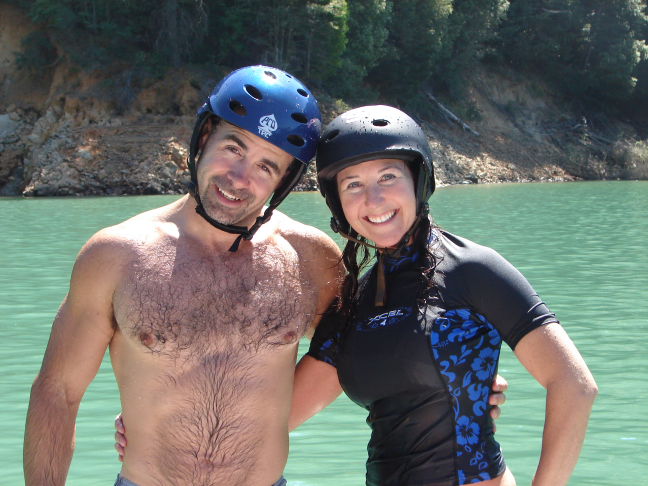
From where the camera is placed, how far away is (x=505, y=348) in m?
6.96

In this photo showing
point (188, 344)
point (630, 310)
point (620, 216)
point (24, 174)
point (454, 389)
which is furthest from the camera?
point (24, 174)

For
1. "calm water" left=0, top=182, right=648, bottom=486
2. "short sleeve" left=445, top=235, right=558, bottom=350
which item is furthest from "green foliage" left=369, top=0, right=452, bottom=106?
"short sleeve" left=445, top=235, right=558, bottom=350

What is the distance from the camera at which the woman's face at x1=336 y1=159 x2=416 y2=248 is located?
2609 millimetres

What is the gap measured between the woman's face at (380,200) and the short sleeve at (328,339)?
0.33 metres

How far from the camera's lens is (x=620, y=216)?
18547mm

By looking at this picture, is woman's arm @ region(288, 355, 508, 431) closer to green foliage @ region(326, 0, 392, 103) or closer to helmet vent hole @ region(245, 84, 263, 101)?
helmet vent hole @ region(245, 84, 263, 101)

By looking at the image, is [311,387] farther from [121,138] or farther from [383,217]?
[121,138]

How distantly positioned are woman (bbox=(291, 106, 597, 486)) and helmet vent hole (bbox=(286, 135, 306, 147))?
19 centimetres

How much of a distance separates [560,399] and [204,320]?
122cm

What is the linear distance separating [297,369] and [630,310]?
6599 millimetres

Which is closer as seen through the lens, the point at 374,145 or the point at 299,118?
the point at 374,145

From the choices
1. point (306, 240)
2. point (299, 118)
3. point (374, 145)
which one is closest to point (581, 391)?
point (374, 145)

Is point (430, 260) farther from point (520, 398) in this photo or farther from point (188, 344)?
point (520, 398)

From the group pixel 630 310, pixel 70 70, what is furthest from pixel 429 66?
pixel 630 310
